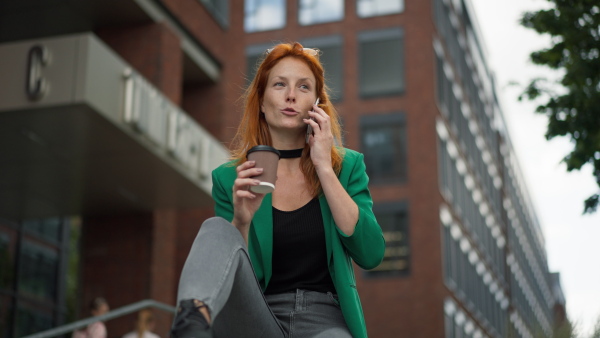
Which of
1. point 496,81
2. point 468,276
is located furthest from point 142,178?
point 496,81

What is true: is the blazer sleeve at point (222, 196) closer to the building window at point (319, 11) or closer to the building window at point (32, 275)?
the building window at point (32, 275)

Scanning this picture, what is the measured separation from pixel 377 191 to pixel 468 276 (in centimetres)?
845

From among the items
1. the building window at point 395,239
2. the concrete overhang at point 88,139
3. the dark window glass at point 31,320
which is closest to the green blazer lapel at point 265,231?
the concrete overhang at point 88,139

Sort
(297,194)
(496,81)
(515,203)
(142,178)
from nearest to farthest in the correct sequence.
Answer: (297,194)
(142,178)
(496,81)
(515,203)

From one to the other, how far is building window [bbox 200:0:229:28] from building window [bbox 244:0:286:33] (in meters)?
16.3

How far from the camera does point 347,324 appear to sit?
3.35m

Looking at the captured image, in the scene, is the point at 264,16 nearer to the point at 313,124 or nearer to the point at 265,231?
the point at 313,124

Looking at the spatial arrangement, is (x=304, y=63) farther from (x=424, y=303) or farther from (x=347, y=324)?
(x=424, y=303)

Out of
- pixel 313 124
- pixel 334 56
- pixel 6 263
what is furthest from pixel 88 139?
pixel 334 56

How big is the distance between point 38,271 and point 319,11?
20.7 metres

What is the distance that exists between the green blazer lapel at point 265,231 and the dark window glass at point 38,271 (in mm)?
17218

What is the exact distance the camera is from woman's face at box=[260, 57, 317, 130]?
3645 mm

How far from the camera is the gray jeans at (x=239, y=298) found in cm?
279

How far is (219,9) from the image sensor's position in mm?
21453
